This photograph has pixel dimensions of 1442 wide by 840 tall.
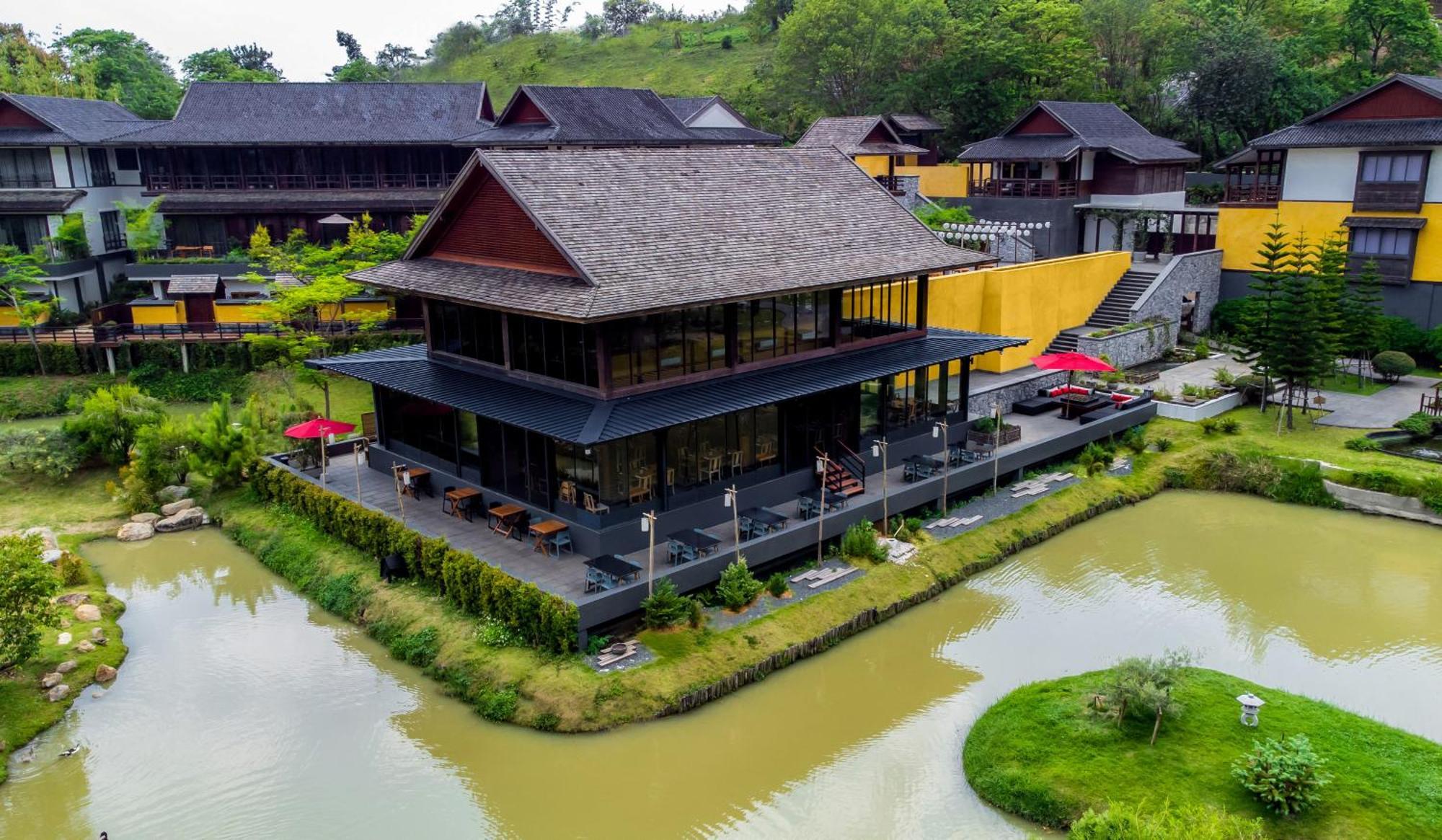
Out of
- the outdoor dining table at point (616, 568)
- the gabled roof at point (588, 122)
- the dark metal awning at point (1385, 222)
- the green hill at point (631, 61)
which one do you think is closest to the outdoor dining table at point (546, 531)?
the outdoor dining table at point (616, 568)

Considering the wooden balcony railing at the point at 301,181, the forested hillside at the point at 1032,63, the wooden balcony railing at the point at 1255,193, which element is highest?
the forested hillside at the point at 1032,63

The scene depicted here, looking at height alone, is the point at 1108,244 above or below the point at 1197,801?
above

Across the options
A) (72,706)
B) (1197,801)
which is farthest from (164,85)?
(1197,801)

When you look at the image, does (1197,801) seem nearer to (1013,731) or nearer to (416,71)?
(1013,731)

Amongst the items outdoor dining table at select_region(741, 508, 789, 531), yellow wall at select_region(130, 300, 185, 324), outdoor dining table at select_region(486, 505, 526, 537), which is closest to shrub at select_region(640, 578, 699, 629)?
outdoor dining table at select_region(741, 508, 789, 531)

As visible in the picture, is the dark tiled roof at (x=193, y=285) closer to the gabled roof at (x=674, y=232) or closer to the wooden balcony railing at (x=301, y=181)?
the wooden balcony railing at (x=301, y=181)

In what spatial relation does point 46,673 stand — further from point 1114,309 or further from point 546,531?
point 1114,309

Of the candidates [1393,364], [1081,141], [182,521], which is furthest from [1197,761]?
[1081,141]
